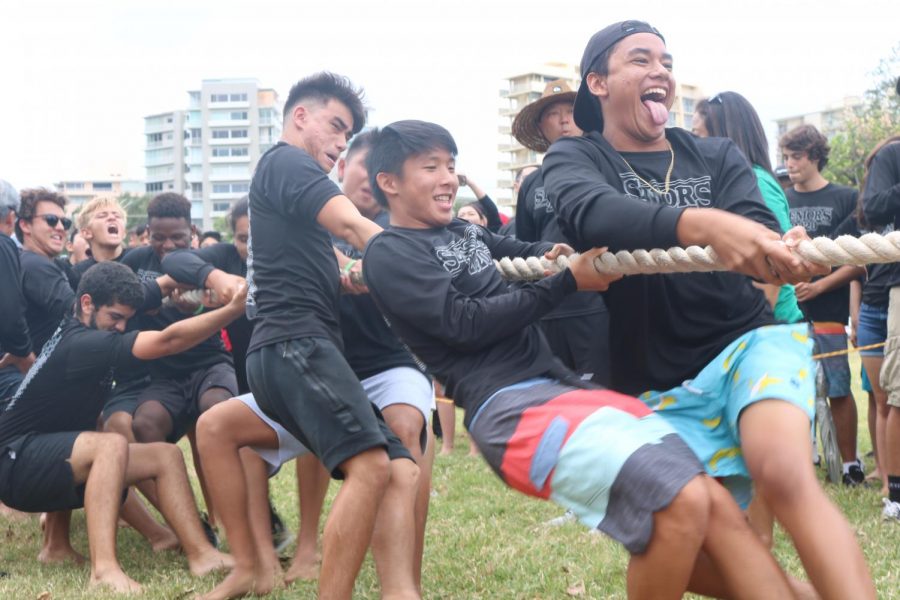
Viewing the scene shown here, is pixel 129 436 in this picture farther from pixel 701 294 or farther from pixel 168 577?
pixel 701 294

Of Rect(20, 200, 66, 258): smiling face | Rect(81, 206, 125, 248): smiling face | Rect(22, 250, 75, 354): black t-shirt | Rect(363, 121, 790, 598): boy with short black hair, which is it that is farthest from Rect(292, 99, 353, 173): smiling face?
Rect(81, 206, 125, 248): smiling face

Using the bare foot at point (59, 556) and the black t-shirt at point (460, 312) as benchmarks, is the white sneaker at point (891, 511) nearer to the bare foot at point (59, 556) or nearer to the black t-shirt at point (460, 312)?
the black t-shirt at point (460, 312)

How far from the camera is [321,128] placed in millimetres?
4504

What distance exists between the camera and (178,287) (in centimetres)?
562

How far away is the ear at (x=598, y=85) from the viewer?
3.17m

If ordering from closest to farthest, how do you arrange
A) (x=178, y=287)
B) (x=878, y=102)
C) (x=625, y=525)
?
(x=625, y=525) < (x=178, y=287) < (x=878, y=102)

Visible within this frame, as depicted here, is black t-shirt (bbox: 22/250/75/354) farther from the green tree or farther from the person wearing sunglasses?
the green tree

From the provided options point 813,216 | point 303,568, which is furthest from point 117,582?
point 813,216

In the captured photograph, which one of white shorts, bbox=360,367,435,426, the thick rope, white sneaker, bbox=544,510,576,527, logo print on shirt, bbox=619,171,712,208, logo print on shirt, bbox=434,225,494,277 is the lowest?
white sneaker, bbox=544,510,576,527

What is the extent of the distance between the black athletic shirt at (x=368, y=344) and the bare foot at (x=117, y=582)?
1.43 meters

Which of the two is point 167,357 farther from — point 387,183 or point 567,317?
point 387,183

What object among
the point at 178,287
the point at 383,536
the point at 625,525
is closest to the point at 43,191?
the point at 178,287

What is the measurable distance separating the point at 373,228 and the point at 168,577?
2.41 metres

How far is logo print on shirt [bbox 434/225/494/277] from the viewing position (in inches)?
132
